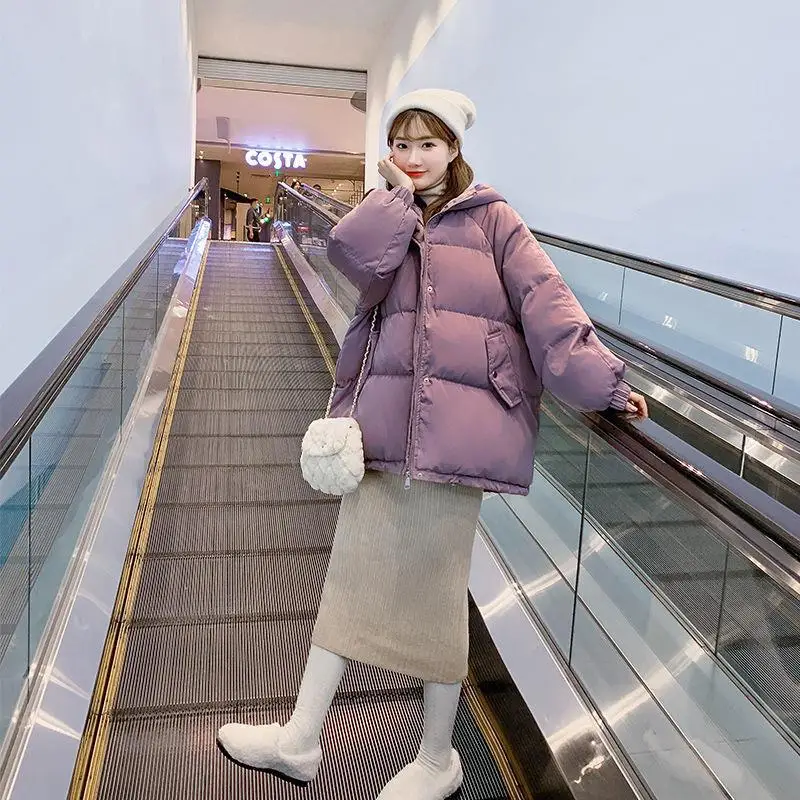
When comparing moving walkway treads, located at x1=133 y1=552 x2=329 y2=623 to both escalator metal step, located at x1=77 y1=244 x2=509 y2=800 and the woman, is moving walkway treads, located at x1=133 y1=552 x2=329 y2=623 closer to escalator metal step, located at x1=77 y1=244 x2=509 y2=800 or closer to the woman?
escalator metal step, located at x1=77 y1=244 x2=509 y2=800

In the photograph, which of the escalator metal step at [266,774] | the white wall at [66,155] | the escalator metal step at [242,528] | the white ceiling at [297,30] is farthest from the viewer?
the white ceiling at [297,30]

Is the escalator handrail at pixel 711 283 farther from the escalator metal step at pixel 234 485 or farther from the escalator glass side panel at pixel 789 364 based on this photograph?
the escalator metal step at pixel 234 485

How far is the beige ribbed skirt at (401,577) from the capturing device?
1.85 metres

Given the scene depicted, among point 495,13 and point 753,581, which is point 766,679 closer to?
point 753,581

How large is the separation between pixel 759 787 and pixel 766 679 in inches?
8.4

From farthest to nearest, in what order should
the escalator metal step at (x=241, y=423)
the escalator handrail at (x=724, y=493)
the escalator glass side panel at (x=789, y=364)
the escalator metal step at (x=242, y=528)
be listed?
the escalator metal step at (x=241, y=423) → the escalator glass side panel at (x=789, y=364) → the escalator metal step at (x=242, y=528) → the escalator handrail at (x=724, y=493)

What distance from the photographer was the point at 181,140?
13.9 m

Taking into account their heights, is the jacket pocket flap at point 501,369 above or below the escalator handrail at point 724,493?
above

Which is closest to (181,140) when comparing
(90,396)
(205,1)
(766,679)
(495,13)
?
(205,1)

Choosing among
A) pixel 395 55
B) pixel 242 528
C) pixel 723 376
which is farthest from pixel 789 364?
pixel 395 55

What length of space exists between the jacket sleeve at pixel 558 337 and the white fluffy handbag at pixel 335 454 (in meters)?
0.42

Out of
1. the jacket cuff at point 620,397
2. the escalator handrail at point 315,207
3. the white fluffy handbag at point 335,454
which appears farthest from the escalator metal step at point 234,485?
the escalator handrail at point 315,207

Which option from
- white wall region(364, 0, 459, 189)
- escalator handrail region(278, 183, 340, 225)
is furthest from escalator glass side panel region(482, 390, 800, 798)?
white wall region(364, 0, 459, 189)

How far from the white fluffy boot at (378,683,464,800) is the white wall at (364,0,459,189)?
10.4m
